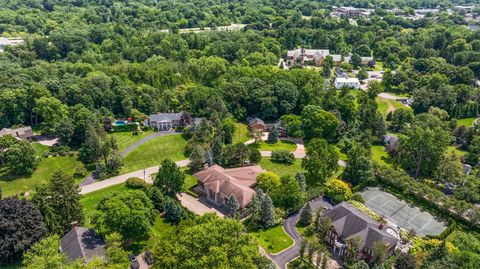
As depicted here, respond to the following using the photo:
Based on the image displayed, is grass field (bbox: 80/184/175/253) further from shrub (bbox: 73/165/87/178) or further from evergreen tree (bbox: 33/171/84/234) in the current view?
shrub (bbox: 73/165/87/178)

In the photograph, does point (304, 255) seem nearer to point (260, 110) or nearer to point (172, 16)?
point (260, 110)

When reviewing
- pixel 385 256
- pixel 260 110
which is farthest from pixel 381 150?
pixel 385 256

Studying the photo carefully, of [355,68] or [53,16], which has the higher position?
[53,16]

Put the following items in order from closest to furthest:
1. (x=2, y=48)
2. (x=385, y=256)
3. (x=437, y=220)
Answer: (x=385, y=256)
(x=437, y=220)
(x=2, y=48)

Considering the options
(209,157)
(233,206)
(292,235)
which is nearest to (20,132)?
(209,157)

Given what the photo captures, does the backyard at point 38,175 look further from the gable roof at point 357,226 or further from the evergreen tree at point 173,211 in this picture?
the gable roof at point 357,226

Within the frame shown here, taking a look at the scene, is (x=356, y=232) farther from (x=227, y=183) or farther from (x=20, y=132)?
(x=20, y=132)

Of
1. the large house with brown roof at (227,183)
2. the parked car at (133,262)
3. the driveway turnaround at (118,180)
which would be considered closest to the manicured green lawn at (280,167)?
the large house with brown roof at (227,183)
